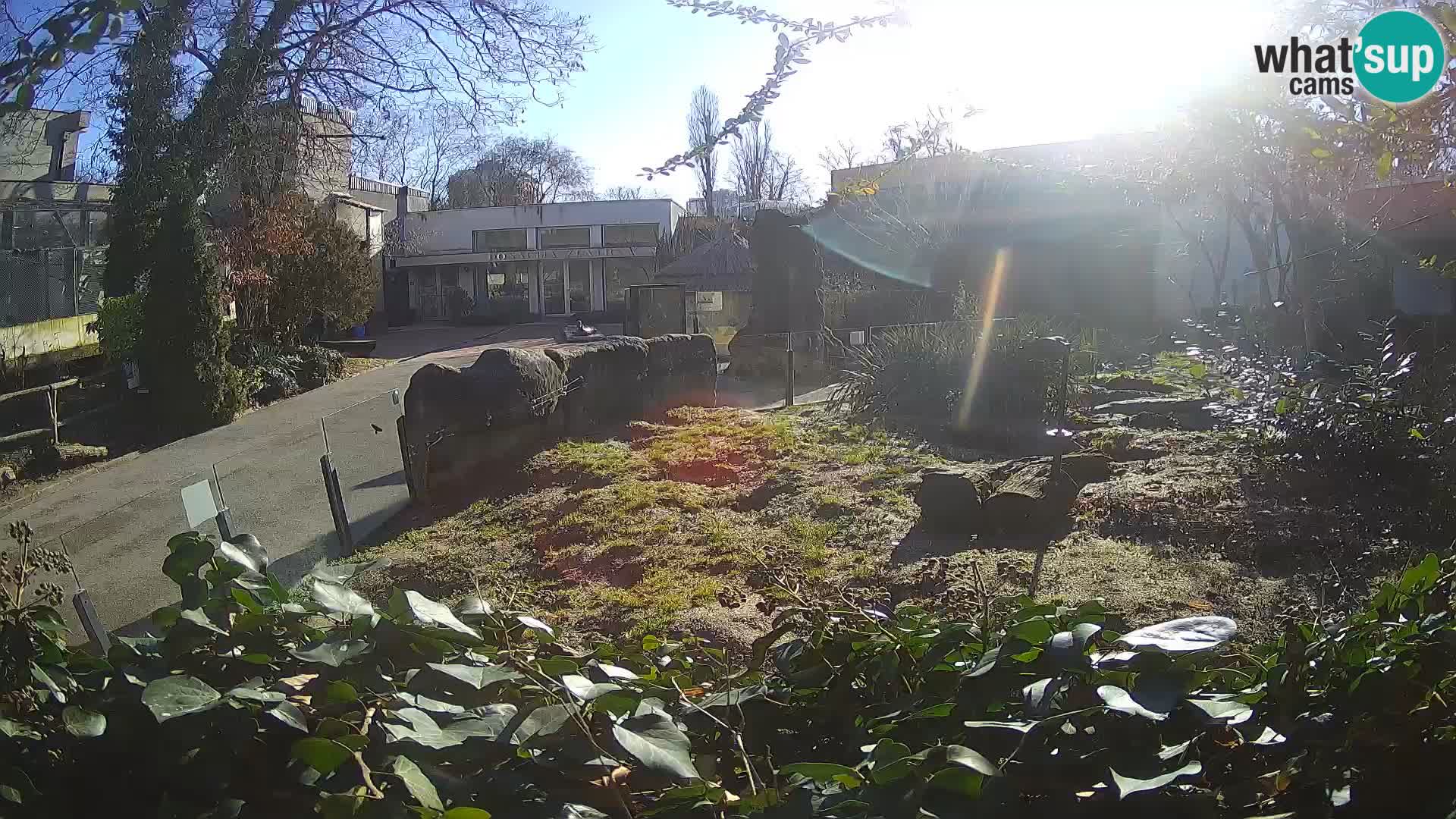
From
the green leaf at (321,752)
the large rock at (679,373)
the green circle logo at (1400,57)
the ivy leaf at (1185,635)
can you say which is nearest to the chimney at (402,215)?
the large rock at (679,373)

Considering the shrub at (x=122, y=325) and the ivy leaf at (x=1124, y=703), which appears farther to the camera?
the shrub at (x=122, y=325)

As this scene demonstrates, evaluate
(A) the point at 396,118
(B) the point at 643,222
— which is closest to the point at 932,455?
(A) the point at 396,118

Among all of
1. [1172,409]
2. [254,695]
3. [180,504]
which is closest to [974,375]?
[1172,409]

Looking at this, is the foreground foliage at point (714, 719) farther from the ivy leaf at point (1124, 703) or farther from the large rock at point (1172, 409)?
the large rock at point (1172, 409)

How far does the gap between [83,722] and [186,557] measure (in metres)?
0.30

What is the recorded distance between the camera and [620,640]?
12.0ft

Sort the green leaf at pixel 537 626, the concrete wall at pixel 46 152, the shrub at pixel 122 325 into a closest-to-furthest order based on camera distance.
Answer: the green leaf at pixel 537 626 < the concrete wall at pixel 46 152 < the shrub at pixel 122 325

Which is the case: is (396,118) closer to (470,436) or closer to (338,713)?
(470,436)

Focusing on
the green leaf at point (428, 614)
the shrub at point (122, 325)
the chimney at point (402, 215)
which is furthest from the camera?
the chimney at point (402, 215)

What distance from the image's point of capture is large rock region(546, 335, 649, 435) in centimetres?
835

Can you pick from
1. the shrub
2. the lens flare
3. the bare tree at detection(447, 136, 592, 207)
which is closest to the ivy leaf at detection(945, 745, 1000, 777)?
the lens flare

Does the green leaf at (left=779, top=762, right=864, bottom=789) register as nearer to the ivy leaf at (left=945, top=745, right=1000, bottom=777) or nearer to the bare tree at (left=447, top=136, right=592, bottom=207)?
the ivy leaf at (left=945, top=745, right=1000, bottom=777)

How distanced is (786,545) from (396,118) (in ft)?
32.2

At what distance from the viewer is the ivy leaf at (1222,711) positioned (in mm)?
1186
